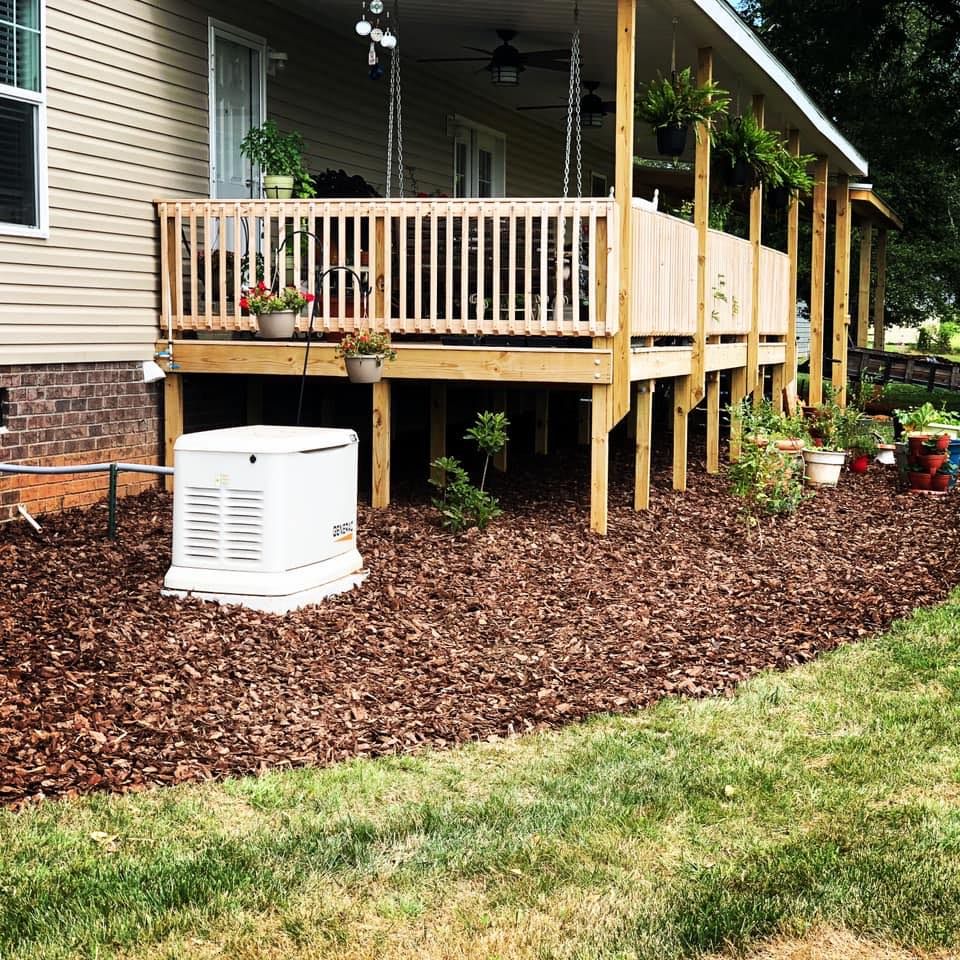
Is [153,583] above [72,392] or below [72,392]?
below

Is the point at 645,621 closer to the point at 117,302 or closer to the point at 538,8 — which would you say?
the point at 117,302

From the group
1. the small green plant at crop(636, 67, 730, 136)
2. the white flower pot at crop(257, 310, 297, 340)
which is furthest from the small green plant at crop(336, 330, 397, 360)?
the small green plant at crop(636, 67, 730, 136)

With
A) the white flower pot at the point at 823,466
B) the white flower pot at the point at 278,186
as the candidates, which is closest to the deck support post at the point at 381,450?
the white flower pot at the point at 278,186

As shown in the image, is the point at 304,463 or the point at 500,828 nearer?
the point at 500,828

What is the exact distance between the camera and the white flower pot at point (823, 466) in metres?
12.2

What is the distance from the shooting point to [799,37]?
28.4m

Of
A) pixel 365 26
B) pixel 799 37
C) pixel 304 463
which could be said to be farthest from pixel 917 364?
pixel 304 463

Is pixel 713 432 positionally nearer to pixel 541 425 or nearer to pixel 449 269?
pixel 541 425

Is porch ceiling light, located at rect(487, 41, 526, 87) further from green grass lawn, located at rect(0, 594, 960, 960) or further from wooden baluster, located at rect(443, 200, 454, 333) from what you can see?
green grass lawn, located at rect(0, 594, 960, 960)

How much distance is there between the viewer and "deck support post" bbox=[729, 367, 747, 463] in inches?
507

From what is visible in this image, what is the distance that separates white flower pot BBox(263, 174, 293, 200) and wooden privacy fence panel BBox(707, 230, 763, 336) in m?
3.65

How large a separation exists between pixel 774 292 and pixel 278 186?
6849 mm

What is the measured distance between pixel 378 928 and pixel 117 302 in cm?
685

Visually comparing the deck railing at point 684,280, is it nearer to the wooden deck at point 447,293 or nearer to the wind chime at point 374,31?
the wooden deck at point 447,293
